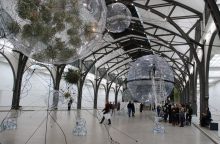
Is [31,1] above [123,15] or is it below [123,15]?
below

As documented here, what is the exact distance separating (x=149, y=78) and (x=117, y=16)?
4.04m

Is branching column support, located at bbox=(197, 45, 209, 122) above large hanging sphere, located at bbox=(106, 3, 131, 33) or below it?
below

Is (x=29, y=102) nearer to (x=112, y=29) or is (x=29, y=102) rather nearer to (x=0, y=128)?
(x=0, y=128)

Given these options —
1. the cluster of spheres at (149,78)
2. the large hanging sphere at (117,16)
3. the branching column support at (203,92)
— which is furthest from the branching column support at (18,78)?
the large hanging sphere at (117,16)

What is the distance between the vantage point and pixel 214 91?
4434 centimetres

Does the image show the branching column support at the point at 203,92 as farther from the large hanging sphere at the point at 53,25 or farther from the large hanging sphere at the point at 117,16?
the large hanging sphere at the point at 53,25

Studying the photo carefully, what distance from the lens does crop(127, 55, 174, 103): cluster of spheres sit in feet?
30.7

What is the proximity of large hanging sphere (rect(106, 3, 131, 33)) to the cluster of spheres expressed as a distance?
3585mm

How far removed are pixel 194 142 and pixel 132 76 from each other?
3.38m

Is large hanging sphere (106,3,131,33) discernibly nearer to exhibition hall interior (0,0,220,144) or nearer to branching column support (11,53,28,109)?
exhibition hall interior (0,0,220,144)

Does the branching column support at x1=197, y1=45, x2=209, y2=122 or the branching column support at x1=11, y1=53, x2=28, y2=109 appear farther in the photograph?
the branching column support at x1=11, y1=53, x2=28, y2=109

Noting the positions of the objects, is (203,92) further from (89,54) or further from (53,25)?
(53,25)

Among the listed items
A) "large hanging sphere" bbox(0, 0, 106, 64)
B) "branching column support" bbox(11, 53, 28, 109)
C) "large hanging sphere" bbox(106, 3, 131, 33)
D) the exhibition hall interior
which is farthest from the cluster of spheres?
"branching column support" bbox(11, 53, 28, 109)

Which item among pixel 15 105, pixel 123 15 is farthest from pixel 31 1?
pixel 15 105
